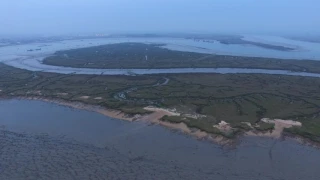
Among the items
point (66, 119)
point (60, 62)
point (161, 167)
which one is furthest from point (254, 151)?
point (60, 62)

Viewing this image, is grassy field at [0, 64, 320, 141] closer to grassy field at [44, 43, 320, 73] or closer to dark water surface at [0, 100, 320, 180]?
dark water surface at [0, 100, 320, 180]

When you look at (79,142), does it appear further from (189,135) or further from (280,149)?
(280,149)

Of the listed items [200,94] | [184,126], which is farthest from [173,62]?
[184,126]

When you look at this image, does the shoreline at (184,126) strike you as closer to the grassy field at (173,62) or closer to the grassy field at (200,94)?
the grassy field at (200,94)

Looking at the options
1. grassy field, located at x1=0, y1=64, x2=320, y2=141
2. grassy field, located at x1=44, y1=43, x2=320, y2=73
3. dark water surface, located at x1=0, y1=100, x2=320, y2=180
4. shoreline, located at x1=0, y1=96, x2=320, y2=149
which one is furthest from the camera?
grassy field, located at x1=44, y1=43, x2=320, y2=73

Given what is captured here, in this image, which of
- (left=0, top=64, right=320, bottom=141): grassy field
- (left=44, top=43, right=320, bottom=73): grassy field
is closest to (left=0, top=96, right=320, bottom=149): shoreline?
(left=0, top=64, right=320, bottom=141): grassy field

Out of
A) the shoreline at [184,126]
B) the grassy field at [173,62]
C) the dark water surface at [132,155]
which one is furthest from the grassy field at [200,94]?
the grassy field at [173,62]
